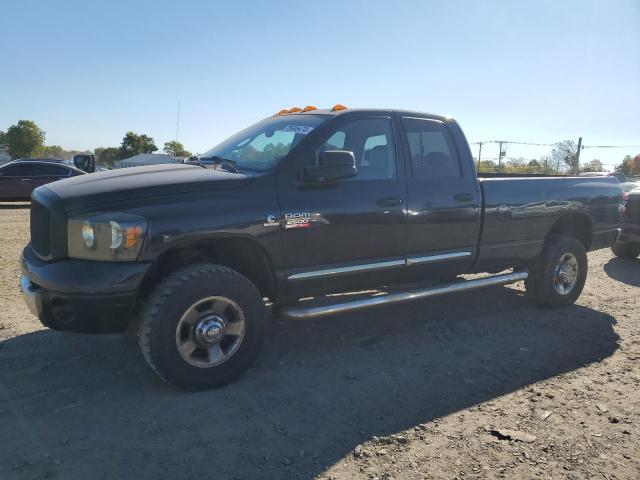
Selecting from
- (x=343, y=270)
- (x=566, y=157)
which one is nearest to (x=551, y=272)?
(x=343, y=270)

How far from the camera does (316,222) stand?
12.5 feet

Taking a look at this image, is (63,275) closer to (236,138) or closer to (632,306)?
(236,138)

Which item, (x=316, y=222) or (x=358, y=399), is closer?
(x=358, y=399)

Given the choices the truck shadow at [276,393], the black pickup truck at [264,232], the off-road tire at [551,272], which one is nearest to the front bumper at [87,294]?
the black pickup truck at [264,232]

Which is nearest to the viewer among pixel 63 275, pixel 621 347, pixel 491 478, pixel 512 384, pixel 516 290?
pixel 491 478

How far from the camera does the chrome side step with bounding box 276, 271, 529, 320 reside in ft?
12.4

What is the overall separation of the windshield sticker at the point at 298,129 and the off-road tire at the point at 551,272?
3.10m

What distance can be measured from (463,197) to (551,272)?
1646 millimetres

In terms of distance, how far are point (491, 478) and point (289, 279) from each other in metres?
1.86

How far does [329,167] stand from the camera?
371cm

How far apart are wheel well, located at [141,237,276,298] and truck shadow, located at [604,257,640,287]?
18.9ft

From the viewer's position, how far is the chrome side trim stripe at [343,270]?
383cm

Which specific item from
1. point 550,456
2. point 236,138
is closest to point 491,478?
point 550,456

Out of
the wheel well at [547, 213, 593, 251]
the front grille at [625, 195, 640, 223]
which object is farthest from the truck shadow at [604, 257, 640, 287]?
the wheel well at [547, 213, 593, 251]
